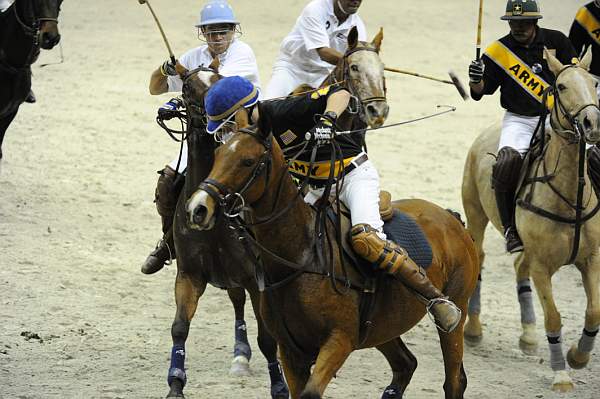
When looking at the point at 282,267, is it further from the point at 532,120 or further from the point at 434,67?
the point at 434,67

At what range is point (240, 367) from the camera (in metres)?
8.52

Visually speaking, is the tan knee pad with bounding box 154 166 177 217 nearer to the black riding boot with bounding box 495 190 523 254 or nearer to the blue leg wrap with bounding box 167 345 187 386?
the blue leg wrap with bounding box 167 345 187 386

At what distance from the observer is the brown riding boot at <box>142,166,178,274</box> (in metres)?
7.79

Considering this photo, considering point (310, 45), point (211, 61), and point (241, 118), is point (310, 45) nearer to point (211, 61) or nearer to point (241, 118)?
point (211, 61)

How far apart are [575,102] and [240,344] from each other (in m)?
3.16

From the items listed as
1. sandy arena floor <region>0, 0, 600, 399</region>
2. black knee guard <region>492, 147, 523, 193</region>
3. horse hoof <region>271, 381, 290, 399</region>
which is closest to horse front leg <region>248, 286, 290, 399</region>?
horse hoof <region>271, 381, 290, 399</region>

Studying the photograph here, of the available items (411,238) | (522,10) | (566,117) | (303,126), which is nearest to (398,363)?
(411,238)

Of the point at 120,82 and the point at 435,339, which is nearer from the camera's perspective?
the point at 435,339

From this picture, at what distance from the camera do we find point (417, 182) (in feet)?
46.9

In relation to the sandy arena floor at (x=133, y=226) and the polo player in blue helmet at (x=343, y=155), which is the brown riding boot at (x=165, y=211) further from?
the polo player in blue helmet at (x=343, y=155)

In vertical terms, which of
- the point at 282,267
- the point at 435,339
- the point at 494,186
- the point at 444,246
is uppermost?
the point at 282,267

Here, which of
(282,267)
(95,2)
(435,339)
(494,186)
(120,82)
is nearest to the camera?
(282,267)

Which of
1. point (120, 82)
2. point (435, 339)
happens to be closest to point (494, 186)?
point (435, 339)

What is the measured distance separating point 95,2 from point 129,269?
13.6 meters
